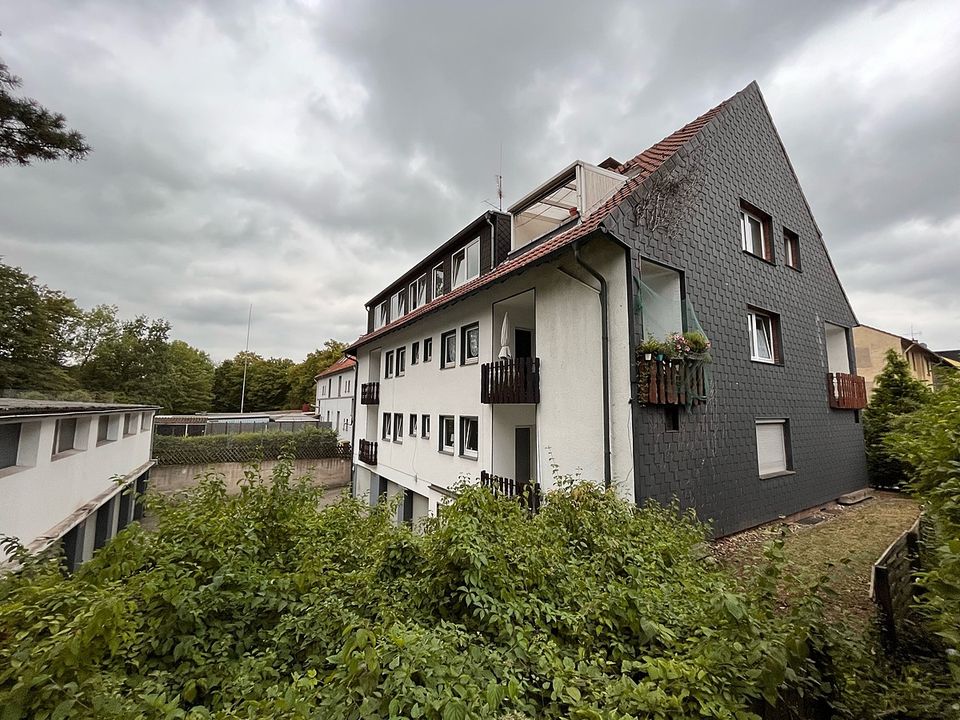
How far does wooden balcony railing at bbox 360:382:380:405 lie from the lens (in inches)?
771

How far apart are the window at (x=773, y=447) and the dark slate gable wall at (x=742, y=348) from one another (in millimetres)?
250

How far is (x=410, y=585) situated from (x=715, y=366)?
799 cm

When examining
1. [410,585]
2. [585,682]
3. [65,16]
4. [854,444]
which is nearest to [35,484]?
[65,16]

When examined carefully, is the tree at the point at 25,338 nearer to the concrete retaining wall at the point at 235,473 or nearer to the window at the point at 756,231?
the concrete retaining wall at the point at 235,473

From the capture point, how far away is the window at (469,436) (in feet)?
39.5

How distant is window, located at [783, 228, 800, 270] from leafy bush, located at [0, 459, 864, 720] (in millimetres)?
11091

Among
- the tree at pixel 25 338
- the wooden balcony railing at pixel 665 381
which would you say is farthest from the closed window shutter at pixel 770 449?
the tree at pixel 25 338

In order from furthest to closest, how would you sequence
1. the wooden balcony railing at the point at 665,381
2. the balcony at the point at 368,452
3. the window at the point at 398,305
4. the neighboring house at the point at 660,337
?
the balcony at the point at 368,452
the window at the point at 398,305
the neighboring house at the point at 660,337
the wooden balcony railing at the point at 665,381

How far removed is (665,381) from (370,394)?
15443mm

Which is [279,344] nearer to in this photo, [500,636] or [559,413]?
[559,413]

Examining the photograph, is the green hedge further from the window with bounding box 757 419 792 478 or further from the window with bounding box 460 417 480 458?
the window with bounding box 757 419 792 478

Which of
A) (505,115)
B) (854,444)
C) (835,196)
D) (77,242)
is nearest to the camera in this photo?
(505,115)

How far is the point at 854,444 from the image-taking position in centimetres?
1276

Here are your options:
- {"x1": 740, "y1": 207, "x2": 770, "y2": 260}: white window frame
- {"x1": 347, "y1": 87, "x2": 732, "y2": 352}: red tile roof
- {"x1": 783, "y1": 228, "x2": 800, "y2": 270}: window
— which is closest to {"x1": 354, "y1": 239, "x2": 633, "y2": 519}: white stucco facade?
{"x1": 347, "y1": 87, "x2": 732, "y2": 352}: red tile roof
